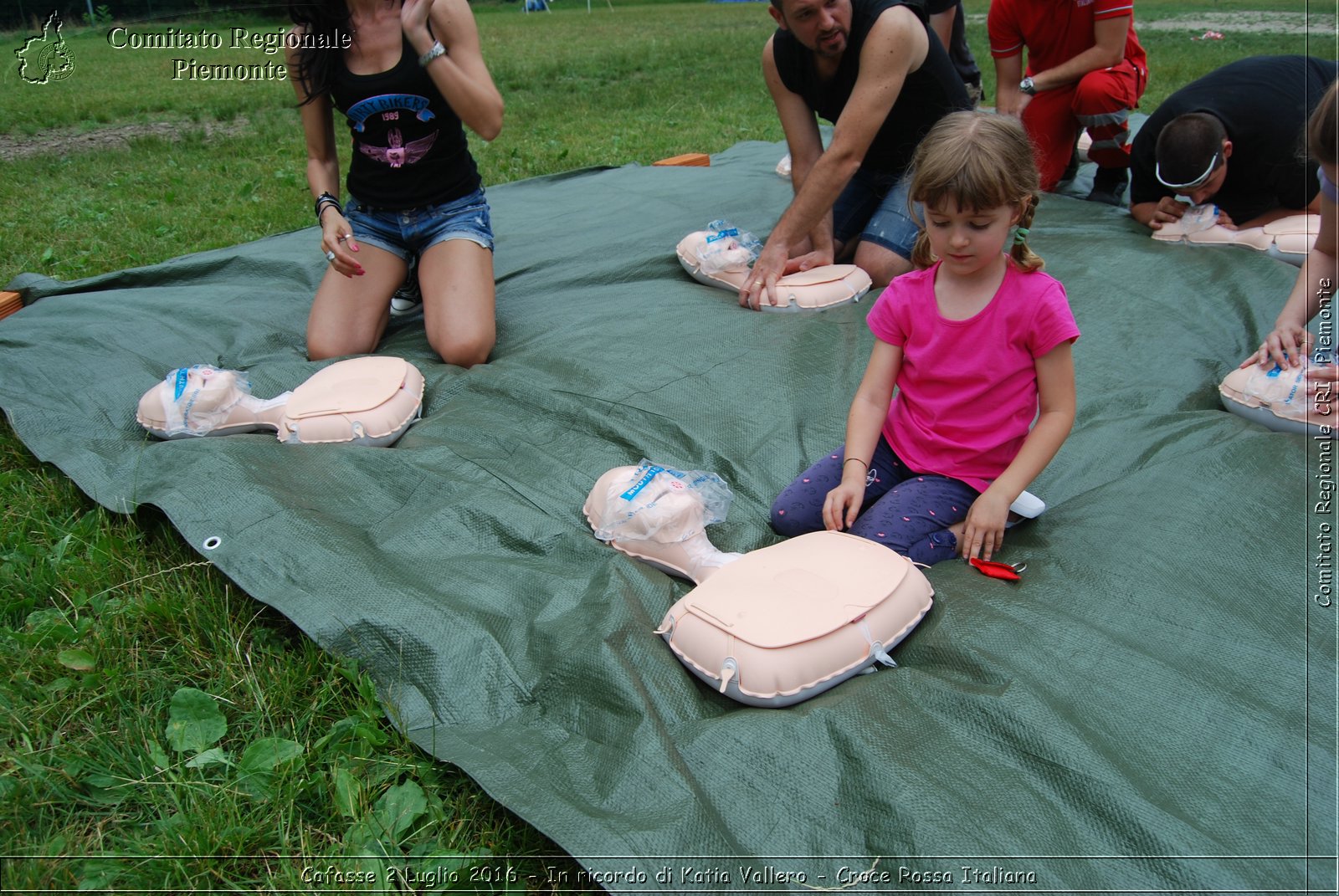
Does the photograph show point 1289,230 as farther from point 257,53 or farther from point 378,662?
point 257,53

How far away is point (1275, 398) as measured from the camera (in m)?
2.15

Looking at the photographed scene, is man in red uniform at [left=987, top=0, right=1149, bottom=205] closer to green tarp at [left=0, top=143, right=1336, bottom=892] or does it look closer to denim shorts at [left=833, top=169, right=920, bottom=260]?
denim shorts at [left=833, top=169, right=920, bottom=260]

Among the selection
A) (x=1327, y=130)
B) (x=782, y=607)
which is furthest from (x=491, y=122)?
(x=1327, y=130)

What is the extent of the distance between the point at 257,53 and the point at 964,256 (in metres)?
10.8

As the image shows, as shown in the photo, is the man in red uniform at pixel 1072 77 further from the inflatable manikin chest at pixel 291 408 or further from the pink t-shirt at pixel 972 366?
the inflatable manikin chest at pixel 291 408

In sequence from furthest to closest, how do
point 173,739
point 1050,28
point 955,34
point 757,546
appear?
point 955,34, point 1050,28, point 757,546, point 173,739

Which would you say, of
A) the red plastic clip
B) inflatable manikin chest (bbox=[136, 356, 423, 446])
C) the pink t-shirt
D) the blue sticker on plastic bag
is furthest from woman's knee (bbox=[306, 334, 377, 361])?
the red plastic clip

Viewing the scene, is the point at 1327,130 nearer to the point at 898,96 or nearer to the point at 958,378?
the point at 958,378

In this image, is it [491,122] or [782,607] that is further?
[491,122]

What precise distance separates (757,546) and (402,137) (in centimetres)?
180

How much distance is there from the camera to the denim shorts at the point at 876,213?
3.17 metres

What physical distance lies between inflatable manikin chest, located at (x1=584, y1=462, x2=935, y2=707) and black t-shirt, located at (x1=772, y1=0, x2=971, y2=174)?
1.83 meters

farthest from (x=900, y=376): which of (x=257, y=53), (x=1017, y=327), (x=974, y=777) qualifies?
(x=257, y=53)

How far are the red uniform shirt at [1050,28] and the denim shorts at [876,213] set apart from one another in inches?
50.1
